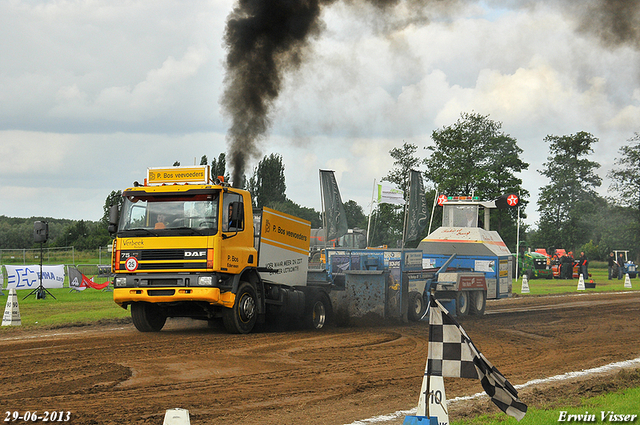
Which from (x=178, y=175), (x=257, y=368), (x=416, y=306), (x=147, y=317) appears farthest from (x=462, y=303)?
(x=257, y=368)

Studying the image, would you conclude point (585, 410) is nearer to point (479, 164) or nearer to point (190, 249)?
point (190, 249)

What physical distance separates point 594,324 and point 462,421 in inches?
489

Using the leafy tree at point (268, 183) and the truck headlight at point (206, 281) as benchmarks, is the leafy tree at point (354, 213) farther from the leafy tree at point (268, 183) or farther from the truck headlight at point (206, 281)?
the truck headlight at point (206, 281)

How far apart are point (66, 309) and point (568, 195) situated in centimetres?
6959

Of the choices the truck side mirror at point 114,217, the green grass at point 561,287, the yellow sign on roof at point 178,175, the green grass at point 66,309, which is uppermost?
the yellow sign on roof at point 178,175

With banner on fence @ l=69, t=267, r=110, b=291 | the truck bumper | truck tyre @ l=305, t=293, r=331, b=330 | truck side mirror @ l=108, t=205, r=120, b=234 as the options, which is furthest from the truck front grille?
banner on fence @ l=69, t=267, r=110, b=291

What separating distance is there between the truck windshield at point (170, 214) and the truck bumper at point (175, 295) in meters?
1.14

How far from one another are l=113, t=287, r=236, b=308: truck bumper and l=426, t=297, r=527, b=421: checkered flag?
7.33 meters

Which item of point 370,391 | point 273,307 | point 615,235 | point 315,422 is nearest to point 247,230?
point 273,307

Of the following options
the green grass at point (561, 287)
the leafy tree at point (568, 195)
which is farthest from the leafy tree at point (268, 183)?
the leafy tree at point (568, 195)

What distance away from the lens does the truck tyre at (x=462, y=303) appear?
1944 cm

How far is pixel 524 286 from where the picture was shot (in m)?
33.0

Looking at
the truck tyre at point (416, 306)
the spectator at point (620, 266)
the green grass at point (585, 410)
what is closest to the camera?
the green grass at point (585, 410)

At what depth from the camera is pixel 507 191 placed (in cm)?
6412
